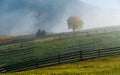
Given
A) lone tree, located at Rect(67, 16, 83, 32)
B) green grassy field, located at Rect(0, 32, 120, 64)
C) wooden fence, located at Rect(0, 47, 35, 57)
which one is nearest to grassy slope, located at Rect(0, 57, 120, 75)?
green grassy field, located at Rect(0, 32, 120, 64)

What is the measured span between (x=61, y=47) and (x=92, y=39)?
10.2 metres

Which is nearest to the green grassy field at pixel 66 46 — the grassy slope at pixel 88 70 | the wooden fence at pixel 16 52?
the wooden fence at pixel 16 52

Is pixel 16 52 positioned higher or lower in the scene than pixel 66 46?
lower

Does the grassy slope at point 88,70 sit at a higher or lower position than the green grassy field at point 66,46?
lower

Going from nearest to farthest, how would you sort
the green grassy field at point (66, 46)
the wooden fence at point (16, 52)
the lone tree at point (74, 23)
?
the green grassy field at point (66, 46), the wooden fence at point (16, 52), the lone tree at point (74, 23)

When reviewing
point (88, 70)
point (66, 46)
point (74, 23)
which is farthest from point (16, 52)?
point (74, 23)

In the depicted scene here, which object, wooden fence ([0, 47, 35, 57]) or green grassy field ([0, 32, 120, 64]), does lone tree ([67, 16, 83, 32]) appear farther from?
wooden fence ([0, 47, 35, 57])

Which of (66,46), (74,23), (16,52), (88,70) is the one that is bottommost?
(88,70)

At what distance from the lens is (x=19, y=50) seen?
7306cm

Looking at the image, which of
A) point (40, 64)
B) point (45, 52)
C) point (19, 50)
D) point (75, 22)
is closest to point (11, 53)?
point (19, 50)

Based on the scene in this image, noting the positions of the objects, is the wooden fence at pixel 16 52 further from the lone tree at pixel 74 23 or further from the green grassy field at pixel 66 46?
the lone tree at pixel 74 23

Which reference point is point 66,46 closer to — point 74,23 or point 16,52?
point 16,52

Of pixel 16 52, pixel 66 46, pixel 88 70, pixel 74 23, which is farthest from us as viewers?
pixel 74 23

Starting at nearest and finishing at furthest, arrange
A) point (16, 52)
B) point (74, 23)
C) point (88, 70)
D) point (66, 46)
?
point (88, 70) < point (16, 52) < point (66, 46) < point (74, 23)
